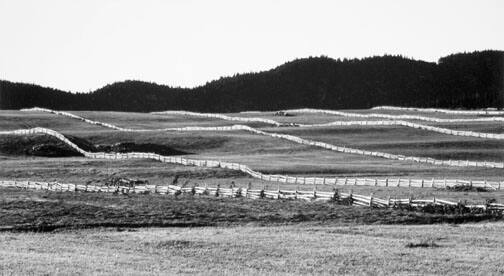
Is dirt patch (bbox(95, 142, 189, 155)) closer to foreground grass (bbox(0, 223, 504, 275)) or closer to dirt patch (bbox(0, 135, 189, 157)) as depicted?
dirt patch (bbox(0, 135, 189, 157))

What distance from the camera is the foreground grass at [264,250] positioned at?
32.5m

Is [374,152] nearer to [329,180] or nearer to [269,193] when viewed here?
[329,180]

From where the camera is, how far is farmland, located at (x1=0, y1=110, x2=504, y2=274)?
35.8m

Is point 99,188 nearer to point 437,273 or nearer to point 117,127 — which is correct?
point 437,273

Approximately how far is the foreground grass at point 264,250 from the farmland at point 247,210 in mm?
80

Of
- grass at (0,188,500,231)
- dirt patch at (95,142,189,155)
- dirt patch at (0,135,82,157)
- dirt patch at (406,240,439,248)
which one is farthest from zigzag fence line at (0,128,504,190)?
dirt patch at (406,240,439,248)

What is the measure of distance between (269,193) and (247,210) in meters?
6.04

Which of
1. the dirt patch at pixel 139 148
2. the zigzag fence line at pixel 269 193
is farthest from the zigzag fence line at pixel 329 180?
the dirt patch at pixel 139 148

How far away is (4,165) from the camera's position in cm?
9106

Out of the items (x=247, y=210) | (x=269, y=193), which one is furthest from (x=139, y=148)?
(x=247, y=210)

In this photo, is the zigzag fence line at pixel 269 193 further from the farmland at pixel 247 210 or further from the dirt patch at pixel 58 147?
the dirt patch at pixel 58 147

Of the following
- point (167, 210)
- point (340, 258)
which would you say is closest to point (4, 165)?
point (167, 210)

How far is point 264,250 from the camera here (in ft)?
124

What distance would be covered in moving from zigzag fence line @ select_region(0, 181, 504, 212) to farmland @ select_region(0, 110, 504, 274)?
4.33 feet
